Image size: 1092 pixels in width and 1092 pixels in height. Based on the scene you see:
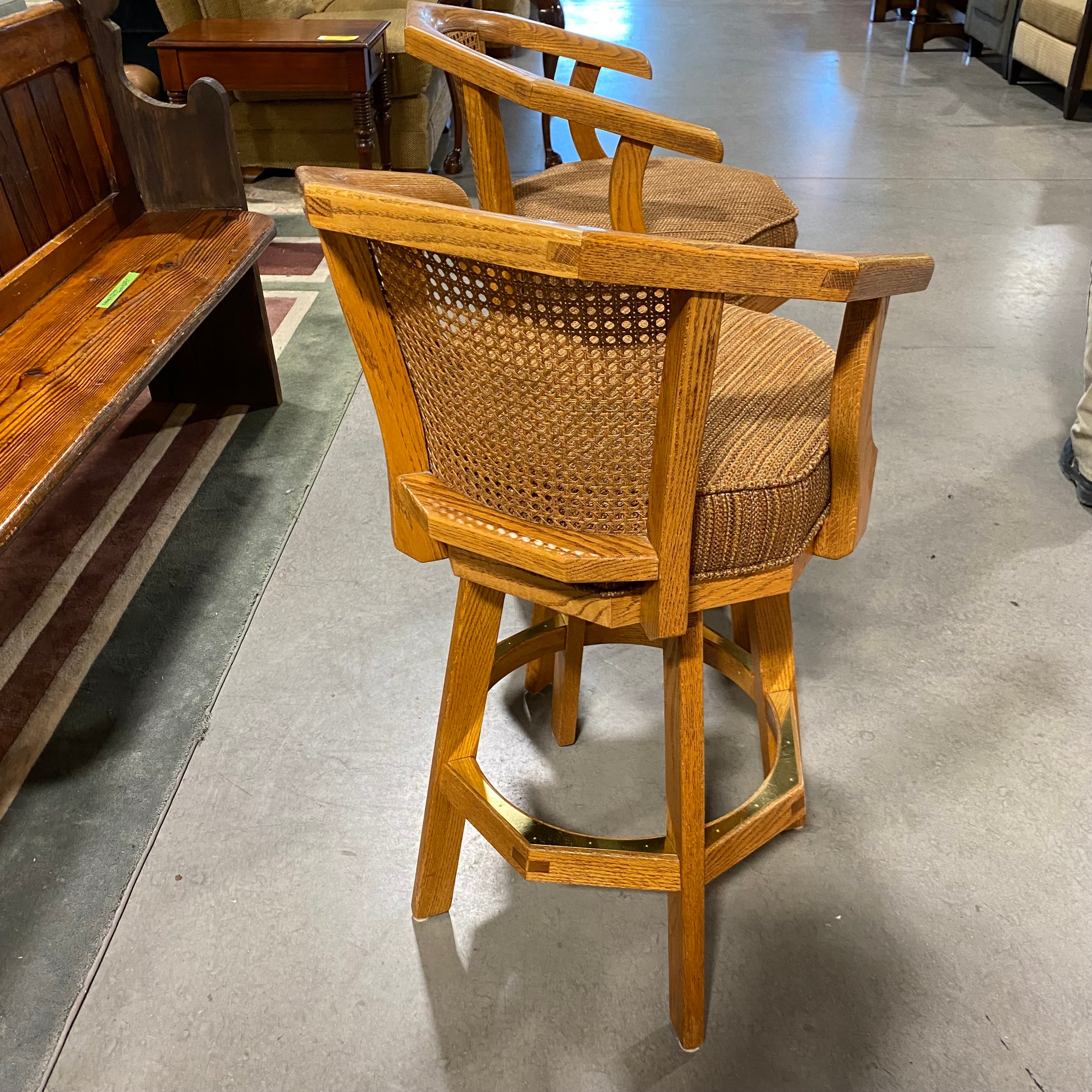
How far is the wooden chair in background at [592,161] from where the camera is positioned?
5.02 feet

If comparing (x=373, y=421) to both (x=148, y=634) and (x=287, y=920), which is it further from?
(x=287, y=920)

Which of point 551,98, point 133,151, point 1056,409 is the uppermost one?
point 551,98

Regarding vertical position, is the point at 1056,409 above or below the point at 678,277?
below

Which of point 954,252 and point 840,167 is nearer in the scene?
point 954,252

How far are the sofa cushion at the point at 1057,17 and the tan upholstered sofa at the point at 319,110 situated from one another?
278 cm

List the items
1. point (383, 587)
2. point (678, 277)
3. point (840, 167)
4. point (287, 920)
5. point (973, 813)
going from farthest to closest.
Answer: point (840, 167)
point (383, 587)
point (973, 813)
point (287, 920)
point (678, 277)

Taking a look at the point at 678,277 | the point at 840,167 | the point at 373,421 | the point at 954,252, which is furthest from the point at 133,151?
the point at 840,167

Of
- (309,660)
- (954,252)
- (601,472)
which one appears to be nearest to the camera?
(601,472)

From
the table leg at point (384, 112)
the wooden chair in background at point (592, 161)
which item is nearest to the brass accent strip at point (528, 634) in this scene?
the wooden chair in background at point (592, 161)

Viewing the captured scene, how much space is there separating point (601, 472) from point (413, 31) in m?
0.96

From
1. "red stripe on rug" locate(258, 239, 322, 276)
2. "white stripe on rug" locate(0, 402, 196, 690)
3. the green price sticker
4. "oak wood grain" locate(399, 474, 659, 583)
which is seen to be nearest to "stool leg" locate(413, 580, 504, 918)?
"oak wood grain" locate(399, 474, 659, 583)

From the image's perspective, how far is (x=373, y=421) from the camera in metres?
2.49

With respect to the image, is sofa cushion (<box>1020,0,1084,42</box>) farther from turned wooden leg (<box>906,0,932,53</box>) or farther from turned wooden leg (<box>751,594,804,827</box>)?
turned wooden leg (<box>751,594,804,827</box>)

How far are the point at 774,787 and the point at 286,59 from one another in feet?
9.92
